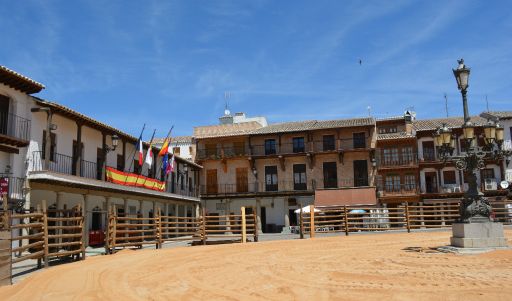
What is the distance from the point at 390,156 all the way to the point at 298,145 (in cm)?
815

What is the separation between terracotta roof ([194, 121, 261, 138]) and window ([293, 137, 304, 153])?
4583mm

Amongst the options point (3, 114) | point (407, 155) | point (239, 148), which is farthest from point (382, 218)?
point (239, 148)

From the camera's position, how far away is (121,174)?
2530 cm

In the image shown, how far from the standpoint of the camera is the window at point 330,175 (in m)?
41.9

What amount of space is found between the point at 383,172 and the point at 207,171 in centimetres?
1606

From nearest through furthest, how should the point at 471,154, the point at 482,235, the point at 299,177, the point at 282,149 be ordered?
the point at 482,235 → the point at 471,154 → the point at 299,177 → the point at 282,149

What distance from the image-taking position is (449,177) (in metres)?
41.2

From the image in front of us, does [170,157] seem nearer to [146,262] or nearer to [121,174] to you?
[121,174]

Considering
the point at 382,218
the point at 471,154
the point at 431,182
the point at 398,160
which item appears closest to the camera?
the point at 471,154

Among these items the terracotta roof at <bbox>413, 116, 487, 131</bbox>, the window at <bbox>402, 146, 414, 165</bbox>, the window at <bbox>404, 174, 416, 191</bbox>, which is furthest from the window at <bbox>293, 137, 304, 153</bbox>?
the terracotta roof at <bbox>413, 116, 487, 131</bbox>

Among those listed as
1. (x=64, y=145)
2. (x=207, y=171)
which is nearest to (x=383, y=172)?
(x=207, y=171)

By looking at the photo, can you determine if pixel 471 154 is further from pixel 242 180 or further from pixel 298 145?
pixel 242 180

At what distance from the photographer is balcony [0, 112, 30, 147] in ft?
60.3

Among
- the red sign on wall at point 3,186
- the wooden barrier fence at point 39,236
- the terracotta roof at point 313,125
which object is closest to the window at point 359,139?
the terracotta roof at point 313,125
